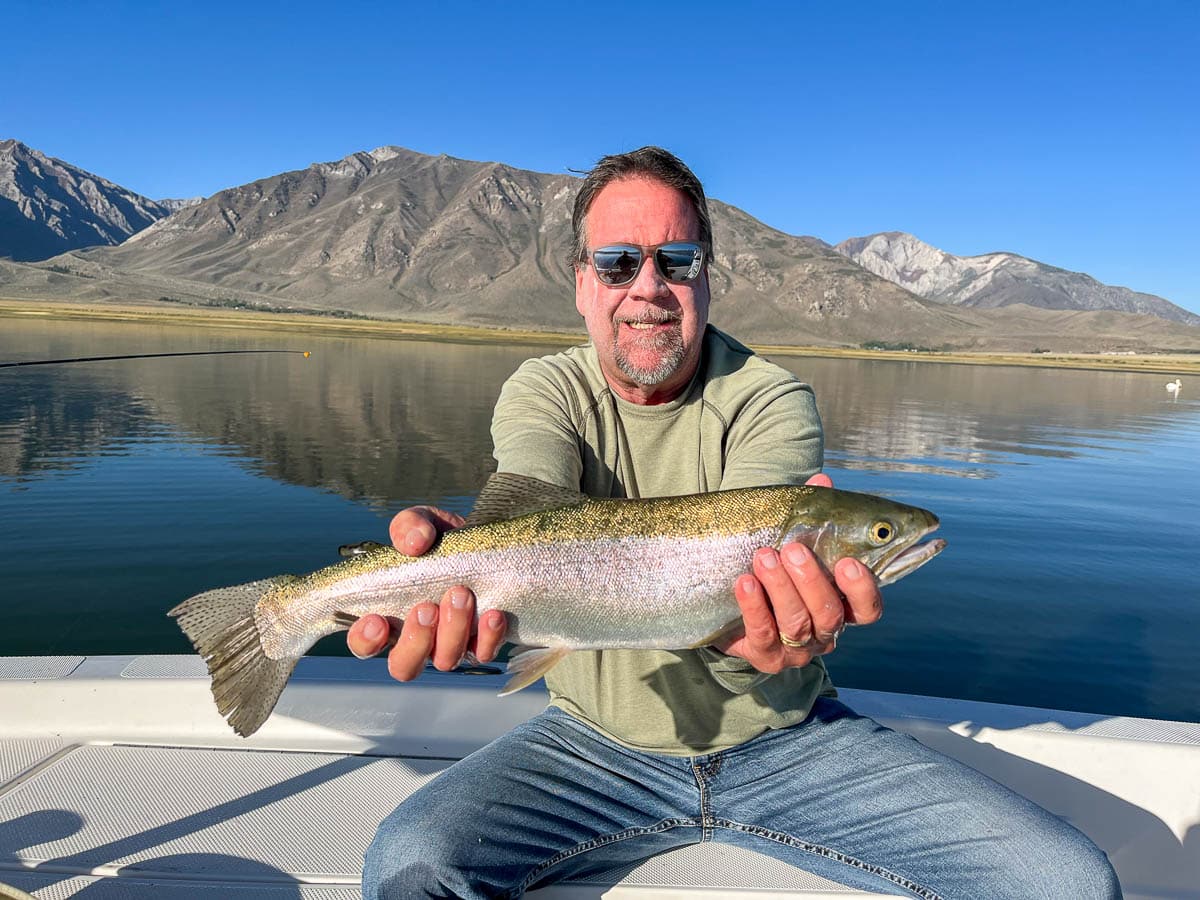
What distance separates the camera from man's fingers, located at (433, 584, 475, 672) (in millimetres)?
3852

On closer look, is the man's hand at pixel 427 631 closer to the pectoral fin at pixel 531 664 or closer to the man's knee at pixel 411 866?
the pectoral fin at pixel 531 664

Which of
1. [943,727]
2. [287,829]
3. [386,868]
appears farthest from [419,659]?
[943,727]

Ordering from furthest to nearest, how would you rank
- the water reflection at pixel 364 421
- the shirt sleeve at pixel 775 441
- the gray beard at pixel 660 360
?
1. the water reflection at pixel 364 421
2. the gray beard at pixel 660 360
3. the shirt sleeve at pixel 775 441

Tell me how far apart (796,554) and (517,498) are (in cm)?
144

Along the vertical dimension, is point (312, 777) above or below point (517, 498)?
below

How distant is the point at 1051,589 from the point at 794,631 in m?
11.3

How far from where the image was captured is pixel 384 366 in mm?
56312

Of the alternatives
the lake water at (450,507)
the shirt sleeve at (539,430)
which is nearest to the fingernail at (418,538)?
the shirt sleeve at (539,430)

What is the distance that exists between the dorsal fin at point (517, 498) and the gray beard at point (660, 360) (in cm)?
84

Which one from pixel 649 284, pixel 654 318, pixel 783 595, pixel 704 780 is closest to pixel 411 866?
pixel 704 780

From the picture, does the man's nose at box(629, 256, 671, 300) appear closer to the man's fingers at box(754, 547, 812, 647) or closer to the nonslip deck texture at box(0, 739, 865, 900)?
the man's fingers at box(754, 547, 812, 647)

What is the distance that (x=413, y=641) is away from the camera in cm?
385

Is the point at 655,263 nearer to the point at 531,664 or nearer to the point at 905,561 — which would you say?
the point at 905,561

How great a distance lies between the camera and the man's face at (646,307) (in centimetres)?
463
